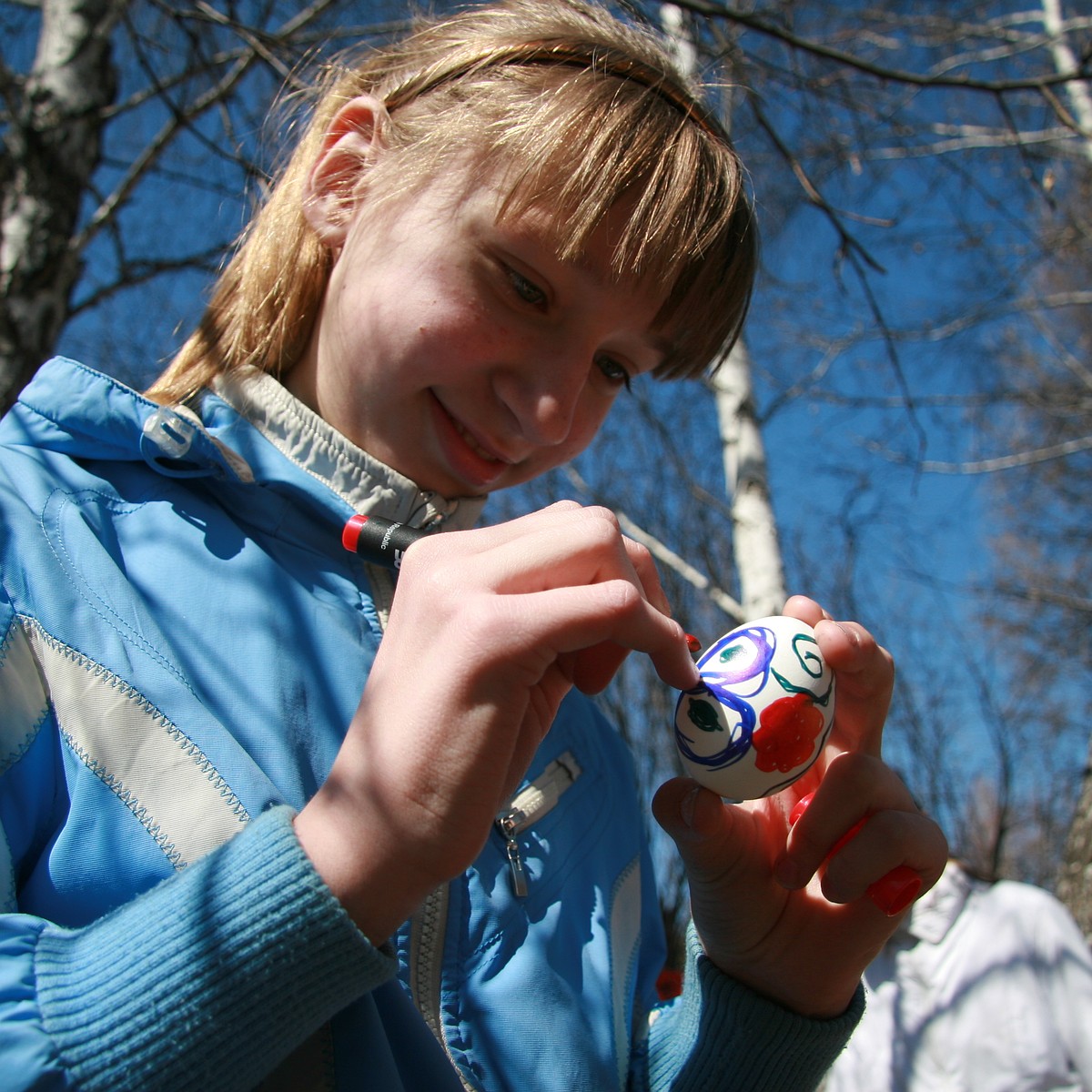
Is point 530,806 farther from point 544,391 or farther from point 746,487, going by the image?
point 746,487

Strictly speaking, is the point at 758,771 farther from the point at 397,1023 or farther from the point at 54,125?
the point at 54,125

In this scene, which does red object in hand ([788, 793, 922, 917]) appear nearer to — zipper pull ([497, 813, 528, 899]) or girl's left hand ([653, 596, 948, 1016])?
girl's left hand ([653, 596, 948, 1016])

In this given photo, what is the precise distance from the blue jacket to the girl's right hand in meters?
0.05

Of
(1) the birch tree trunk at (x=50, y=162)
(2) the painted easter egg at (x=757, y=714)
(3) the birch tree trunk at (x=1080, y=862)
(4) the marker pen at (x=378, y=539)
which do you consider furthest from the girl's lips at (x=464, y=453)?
(3) the birch tree trunk at (x=1080, y=862)

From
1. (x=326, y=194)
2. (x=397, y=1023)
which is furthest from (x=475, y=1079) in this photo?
(x=326, y=194)

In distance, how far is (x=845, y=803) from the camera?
1.21m

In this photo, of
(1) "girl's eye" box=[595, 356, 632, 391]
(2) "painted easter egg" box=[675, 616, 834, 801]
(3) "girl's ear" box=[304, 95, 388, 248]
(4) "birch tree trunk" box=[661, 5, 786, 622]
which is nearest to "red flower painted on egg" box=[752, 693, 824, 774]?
(2) "painted easter egg" box=[675, 616, 834, 801]

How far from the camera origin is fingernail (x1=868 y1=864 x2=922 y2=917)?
3.87 feet

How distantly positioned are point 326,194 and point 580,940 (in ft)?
4.05

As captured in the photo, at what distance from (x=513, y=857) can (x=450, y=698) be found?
19.5 inches

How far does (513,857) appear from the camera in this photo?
1179mm

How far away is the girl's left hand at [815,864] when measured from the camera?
1.18 m

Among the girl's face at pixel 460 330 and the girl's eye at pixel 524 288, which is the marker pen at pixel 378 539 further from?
the girl's eye at pixel 524 288

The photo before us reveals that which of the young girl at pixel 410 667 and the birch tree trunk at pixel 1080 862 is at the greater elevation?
the young girl at pixel 410 667
